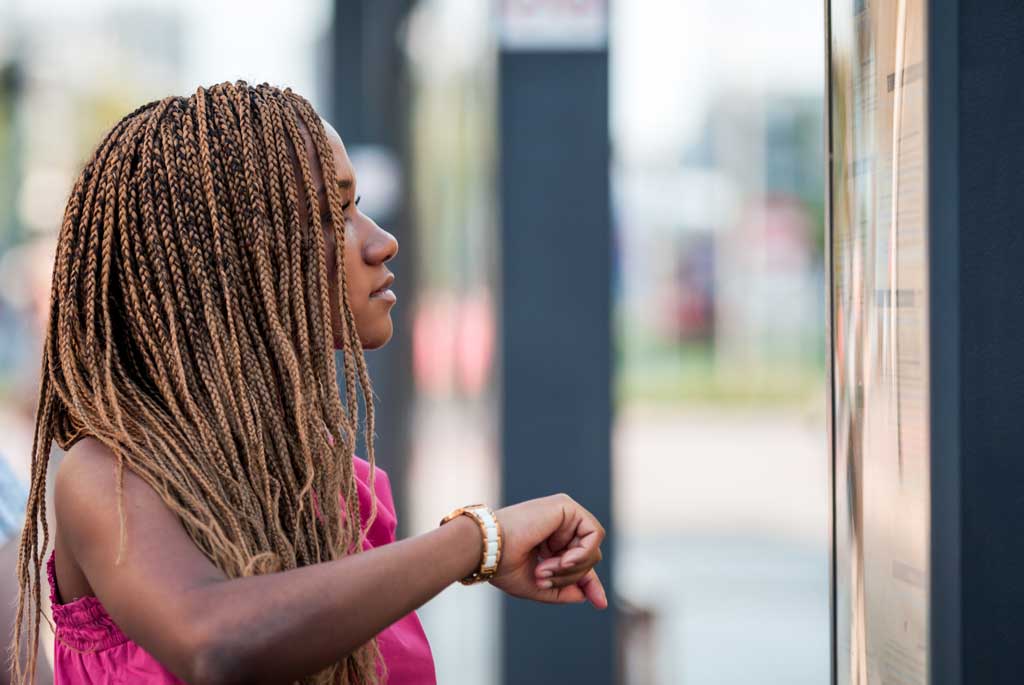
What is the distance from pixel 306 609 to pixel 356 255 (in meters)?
0.57

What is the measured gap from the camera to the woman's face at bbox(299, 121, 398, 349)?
1778mm

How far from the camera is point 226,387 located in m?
1.65

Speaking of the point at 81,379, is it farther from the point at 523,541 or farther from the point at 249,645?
the point at 523,541

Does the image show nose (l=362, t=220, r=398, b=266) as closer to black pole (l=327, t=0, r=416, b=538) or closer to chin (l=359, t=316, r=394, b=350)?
chin (l=359, t=316, r=394, b=350)

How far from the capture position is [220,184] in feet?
5.52

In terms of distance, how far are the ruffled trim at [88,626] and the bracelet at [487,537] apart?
43 centimetres

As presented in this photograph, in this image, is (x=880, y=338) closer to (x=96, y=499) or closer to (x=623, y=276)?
(x=96, y=499)

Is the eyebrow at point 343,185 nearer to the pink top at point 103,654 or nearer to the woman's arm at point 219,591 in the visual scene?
the woman's arm at point 219,591

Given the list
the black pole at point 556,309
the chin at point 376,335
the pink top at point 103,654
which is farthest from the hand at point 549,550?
the black pole at point 556,309

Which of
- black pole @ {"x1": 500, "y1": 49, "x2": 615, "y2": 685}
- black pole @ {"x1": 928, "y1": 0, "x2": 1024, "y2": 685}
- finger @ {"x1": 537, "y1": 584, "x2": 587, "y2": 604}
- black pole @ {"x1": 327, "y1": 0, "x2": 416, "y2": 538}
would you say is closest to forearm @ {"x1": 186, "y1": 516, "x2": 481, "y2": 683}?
finger @ {"x1": 537, "y1": 584, "x2": 587, "y2": 604}

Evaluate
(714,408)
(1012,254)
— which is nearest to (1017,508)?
(1012,254)

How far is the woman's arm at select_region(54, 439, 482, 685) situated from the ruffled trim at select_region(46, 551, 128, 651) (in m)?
0.14

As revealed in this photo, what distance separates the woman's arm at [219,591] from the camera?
1360 mm

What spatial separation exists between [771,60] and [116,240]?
75.7ft
